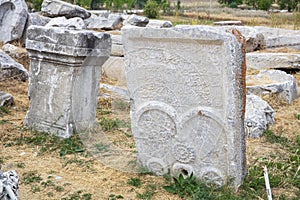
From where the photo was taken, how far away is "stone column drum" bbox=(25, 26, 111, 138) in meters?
5.16

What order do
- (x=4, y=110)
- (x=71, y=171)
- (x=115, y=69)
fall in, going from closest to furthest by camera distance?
(x=71, y=171), (x=4, y=110), (x=115, y=69)

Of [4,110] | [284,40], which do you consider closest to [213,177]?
[4,110]

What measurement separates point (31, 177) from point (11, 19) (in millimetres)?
6652

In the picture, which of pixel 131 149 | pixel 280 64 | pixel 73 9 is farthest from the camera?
pixel 73 9

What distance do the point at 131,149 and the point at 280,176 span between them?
5.23 feet

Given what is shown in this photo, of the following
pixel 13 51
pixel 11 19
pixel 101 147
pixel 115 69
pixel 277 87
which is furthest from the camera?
pixel 11 19

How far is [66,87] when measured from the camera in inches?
209

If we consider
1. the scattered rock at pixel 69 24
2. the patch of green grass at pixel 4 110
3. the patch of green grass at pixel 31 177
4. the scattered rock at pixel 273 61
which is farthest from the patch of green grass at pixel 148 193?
the scattered rock at pixel 273 61

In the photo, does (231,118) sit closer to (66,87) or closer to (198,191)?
(198,191)

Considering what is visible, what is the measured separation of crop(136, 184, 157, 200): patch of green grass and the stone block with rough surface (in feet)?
23.1

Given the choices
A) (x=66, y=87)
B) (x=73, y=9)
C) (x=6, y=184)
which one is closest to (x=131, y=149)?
(x=66, y=87)

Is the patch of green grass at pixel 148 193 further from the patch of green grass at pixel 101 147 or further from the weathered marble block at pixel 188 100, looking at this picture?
the patch of green grass at pixel 101 147

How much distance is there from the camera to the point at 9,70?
→ 25.7 feet

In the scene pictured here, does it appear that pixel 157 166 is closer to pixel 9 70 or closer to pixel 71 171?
pixel 71 171
